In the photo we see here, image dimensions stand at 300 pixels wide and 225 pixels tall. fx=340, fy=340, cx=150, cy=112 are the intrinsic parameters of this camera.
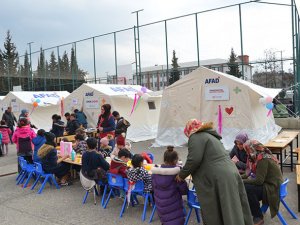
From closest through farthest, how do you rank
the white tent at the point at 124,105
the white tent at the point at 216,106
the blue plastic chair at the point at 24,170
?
the blue plastic chair at the point at 24,170 < the white tent at the point at 216,106 < the white tent at the point at 124,105

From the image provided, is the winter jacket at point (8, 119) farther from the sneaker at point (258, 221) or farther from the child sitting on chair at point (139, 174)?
the sneaker at point (258, 221)

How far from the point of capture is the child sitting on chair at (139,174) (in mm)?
5031

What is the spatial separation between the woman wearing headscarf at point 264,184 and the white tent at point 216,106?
18.4 feet

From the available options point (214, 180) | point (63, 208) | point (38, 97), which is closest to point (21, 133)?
point (63, 208)

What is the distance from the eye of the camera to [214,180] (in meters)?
3.45

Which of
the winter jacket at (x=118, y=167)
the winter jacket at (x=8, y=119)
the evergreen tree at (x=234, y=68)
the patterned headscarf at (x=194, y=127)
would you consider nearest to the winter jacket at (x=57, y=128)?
the winter jacket at (x=8, y=119)

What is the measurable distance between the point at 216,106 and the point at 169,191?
22.5ft

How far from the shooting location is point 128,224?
484cm

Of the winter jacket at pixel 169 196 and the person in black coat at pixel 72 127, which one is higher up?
the person in black coat at pixel 72 127

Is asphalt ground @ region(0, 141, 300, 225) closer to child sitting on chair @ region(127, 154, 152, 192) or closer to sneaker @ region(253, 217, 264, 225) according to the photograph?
sneaker @ region(253, 217, 264, 225)

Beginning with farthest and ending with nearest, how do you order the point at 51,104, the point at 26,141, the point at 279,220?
the point at 51,104, the point at 26,141, the point at 279,220

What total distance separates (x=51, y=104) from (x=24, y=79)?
45.4ft


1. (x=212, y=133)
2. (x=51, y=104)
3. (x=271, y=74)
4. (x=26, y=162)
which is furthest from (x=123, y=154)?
(x=271, y=74)

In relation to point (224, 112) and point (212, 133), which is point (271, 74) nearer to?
point (224, 112)
